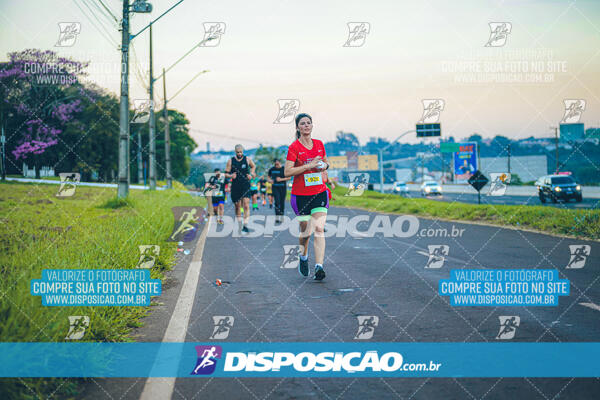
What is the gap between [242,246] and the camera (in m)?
11.8

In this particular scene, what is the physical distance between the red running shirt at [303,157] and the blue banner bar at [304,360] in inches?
129

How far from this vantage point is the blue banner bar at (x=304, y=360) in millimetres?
3764

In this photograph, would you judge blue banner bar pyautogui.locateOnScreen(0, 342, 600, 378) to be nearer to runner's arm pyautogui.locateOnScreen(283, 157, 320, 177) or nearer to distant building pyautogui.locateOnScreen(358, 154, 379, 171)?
runner's arm pyautogui.locateOnScreen(283, 157, 320, 177)

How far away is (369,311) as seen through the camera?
18.4 ft

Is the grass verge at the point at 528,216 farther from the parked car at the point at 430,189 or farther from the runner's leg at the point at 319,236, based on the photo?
the parked car at the point at 430,189

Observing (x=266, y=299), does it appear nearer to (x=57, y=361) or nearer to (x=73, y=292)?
(x=73, y=292)

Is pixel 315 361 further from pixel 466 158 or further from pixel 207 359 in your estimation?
pixel 466 158

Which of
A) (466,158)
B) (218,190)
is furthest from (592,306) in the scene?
(466,158)

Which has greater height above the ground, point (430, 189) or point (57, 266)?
point (57, 266)

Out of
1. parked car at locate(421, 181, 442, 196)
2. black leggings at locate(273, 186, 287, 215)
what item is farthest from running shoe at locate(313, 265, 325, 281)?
parked car at locate(421, 181, 442, 196)

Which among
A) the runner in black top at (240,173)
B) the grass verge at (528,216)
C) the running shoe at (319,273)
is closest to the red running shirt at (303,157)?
the running shoe at (319,273)

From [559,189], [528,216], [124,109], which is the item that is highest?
[124,109]

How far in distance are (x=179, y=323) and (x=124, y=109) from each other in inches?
541

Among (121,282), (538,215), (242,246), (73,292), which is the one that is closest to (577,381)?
(73,292)
